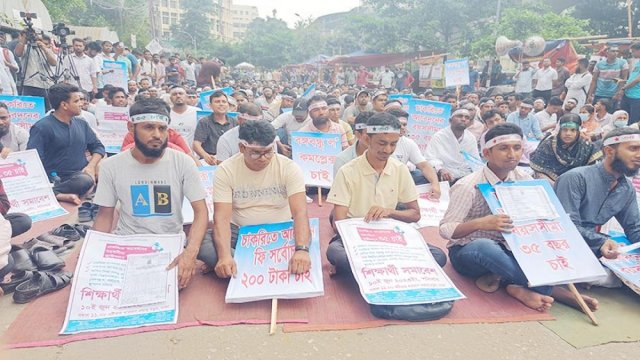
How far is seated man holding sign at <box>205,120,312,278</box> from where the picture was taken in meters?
3.31

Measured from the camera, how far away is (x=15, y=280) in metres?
3.33

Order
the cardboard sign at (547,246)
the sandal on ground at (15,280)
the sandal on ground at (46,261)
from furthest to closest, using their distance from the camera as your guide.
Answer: the sandal on ground at (46,261) < the sandal on ground at (15,280) < the cardboard sign at (547,246)

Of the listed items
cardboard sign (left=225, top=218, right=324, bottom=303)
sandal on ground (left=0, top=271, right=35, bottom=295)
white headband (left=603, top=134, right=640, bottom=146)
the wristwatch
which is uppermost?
white headband (left=603, top=134, right=640, bottom=146)

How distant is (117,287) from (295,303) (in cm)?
122

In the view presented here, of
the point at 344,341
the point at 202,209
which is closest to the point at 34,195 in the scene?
the point at 202,209

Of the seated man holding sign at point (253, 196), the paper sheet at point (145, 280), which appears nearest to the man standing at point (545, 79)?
the seated man holding sign at point (253, 196)

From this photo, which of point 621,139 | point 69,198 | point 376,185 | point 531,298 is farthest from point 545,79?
point 69,198

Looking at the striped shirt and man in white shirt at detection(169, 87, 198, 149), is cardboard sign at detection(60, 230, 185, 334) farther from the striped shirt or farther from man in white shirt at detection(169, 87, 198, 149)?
man in white shirt at detection(169, 87, 198, 149)

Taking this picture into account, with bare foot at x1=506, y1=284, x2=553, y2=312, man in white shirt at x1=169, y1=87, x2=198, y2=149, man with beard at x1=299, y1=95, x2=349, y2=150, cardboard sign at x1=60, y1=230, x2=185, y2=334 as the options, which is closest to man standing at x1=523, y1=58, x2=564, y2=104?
man with beard at x1=299, y1=95, x2=349, y2=150

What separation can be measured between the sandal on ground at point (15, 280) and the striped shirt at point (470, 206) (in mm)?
3216

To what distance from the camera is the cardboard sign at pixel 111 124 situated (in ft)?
22.8

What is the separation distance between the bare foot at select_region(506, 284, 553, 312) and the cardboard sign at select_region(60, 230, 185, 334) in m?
2.46

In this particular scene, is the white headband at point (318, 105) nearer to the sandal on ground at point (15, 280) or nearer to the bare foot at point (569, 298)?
the bare foot at point (569, 298)

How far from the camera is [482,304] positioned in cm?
328
